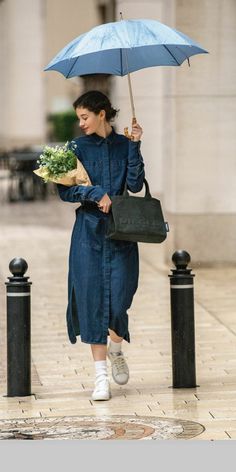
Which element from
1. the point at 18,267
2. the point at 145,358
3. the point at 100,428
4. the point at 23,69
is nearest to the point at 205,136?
the point at 145,358

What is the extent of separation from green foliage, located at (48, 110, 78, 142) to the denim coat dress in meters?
32.6

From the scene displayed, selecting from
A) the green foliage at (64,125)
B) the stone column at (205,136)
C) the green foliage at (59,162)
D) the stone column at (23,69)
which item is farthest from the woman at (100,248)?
the stone column at (23,69)

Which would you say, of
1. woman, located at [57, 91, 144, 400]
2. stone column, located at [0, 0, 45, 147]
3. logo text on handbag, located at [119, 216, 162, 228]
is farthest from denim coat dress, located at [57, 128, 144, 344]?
stone column, located at [0, 0, 45, 147]

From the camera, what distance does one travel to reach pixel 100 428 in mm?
7379

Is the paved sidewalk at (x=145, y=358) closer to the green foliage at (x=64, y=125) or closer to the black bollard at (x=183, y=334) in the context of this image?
the black bollard at (x=183, y=334)

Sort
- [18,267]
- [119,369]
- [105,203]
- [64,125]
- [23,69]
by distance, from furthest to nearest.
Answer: [64,125]
[23,69]
[119,369]
[18,267]
[105,203]

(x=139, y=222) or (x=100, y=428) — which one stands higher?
(x=139, y=222)

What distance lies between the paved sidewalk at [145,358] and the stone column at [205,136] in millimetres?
416

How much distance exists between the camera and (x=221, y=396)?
27.1 ft

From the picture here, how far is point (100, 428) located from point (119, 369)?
44.3 inches

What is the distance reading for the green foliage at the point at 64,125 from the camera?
41094 millimetres

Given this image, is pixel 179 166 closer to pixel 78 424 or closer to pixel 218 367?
pixel 218 367

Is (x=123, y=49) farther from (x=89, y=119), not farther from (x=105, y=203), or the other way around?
(x=105, y=203)

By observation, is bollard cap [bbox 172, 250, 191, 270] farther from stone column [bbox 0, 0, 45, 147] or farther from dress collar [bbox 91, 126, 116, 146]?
stone column [bbox 0, 0, 45, 147]
